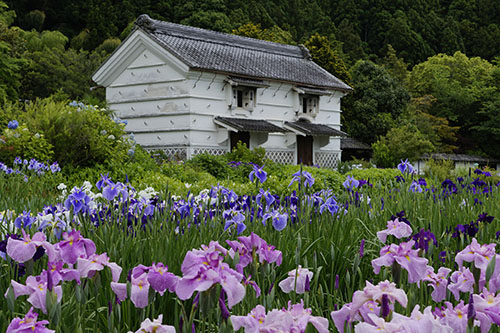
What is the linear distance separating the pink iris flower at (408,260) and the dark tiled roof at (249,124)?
70.0 ft

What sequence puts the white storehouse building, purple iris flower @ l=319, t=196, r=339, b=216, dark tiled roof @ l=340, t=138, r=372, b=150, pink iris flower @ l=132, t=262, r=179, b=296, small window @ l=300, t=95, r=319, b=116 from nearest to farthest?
pink iris flower @ l=132, t=262, r=179, b=296
purple iris flower @ l=319, t=196, r=339, b=216
the white storehouse building
small window @ l=300, t=95, r=319, b=116
dark tiled roof @ l=340, t=138, r=372, b=150

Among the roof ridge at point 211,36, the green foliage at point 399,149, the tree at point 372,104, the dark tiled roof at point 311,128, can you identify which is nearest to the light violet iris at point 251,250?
the roof ridge at point 211,36

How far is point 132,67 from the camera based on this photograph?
82.8ft

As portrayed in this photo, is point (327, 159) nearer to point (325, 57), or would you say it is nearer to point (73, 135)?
point (325, 57)

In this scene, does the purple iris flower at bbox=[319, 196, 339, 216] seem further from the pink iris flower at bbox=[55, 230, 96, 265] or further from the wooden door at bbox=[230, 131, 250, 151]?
the wooden door at bbox=[230, 131, 250, 151]

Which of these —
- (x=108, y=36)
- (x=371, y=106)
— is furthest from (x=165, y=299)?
(x=108, y=36)

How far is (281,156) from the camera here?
26859 mm

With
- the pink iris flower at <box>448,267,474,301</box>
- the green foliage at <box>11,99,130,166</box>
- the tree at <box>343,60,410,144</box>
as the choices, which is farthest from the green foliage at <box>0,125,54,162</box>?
the tree at <box>343,60,410,144</box>

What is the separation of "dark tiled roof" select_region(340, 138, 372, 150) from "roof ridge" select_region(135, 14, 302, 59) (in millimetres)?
6614

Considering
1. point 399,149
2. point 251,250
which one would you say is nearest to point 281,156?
point 399,149

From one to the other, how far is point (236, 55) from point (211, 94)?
3.72 meters

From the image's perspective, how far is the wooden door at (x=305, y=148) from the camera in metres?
28.0

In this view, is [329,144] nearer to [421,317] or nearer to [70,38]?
[70,38]

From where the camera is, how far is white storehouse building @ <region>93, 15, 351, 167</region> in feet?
76.6
